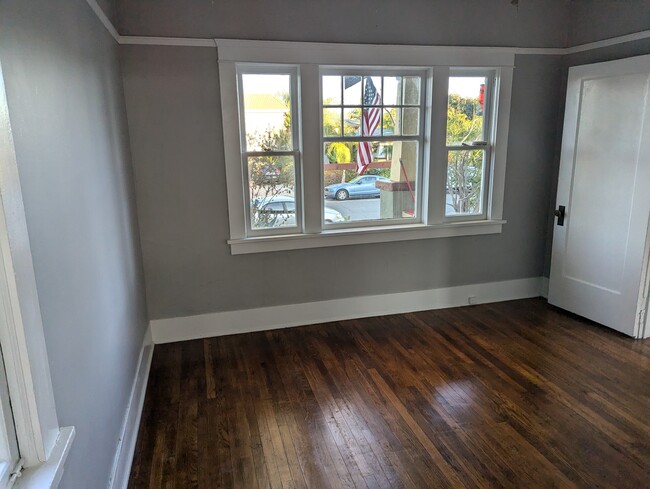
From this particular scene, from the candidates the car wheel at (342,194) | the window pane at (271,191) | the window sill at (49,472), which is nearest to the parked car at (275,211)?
the window pane at (271,191)

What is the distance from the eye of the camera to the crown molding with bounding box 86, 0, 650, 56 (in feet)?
8.53

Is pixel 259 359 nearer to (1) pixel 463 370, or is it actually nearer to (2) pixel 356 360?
(2) pixel 356 360

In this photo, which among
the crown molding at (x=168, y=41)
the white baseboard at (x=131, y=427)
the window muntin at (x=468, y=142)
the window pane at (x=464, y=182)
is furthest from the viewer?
the window pane at (x=464, y=182)

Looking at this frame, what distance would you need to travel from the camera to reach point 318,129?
3457 millimetres

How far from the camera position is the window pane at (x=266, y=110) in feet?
11.0

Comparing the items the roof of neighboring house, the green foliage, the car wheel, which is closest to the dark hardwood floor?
the car wheel

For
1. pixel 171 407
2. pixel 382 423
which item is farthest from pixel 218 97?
pixel 382 423

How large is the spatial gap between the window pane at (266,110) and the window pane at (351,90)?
1.49ft

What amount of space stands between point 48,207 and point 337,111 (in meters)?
2.60

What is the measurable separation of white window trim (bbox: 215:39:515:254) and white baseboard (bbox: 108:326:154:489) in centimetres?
106

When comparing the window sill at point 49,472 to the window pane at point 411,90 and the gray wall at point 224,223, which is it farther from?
the window pane at point 411,90

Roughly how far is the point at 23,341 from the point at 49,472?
346 millimetres

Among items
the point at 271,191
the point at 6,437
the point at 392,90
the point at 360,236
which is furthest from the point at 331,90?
the point at 6,437

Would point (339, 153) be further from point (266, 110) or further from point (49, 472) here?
point (49, 472)
